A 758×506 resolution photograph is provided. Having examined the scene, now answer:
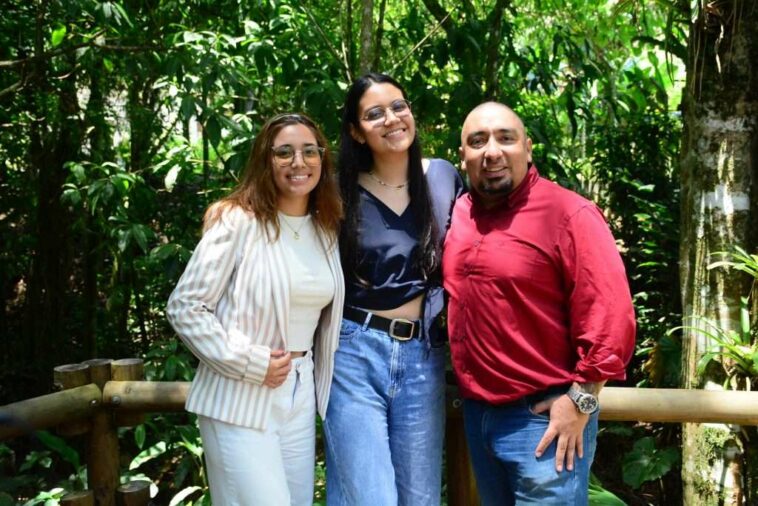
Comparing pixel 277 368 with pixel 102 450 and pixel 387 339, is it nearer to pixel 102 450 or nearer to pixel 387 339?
pixel 387 339

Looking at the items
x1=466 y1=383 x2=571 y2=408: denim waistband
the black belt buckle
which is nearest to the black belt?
the black belt buckle

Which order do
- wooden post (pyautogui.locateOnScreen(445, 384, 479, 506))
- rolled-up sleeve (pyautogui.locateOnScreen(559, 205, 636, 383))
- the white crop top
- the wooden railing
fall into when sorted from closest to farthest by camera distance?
1. rolled-up sleeve (pyautogui.locateOnScreen(559, 205, 636, 383))
2. the white crop top
3. the wooden railing
4. wooden post (pyautogui.locateOnScreen(445, 384, 479, 506))

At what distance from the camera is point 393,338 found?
2.39 m

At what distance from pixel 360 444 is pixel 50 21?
3.99 meters

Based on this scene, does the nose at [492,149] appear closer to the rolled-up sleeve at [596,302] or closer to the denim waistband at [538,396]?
the rolled-up sleeve at [596,302]

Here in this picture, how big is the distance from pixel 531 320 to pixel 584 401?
0.24 meters

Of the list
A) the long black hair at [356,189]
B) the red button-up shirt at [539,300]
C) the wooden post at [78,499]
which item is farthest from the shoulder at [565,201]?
the wooden post at [78,499]

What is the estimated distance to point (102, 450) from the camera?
3092 millimetres

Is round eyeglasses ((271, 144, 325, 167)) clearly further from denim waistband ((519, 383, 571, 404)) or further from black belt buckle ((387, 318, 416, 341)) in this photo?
denim waistband ((519, 383, 571, 404))

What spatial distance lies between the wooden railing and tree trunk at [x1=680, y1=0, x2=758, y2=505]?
1109 millimetres

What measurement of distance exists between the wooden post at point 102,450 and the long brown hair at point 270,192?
1050 millimetres

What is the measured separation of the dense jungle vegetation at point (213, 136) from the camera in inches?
155

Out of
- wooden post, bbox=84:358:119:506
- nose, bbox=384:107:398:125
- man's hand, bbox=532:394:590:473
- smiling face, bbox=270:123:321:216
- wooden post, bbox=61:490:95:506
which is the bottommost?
wooden post, bbox=61:490:95:506

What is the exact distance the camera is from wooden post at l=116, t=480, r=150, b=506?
9.98ft
